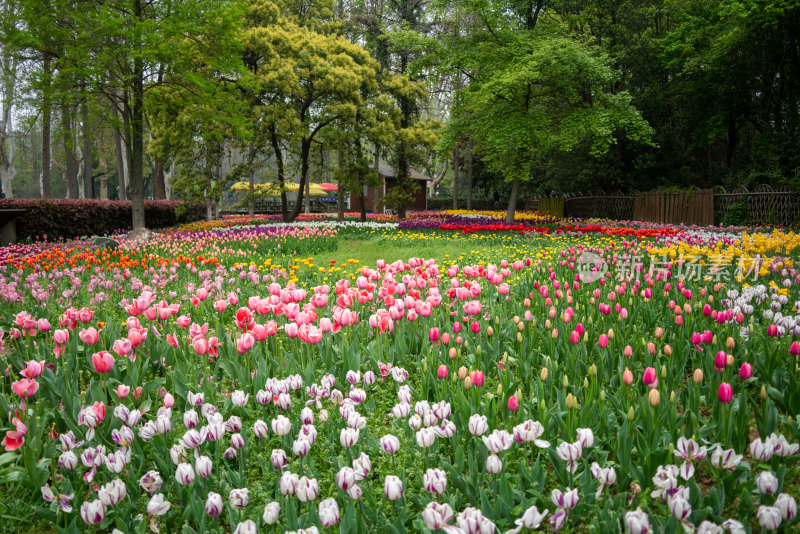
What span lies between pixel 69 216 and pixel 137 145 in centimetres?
308

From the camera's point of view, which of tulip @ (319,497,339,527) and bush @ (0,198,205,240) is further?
bush @ (0,198,205,240)

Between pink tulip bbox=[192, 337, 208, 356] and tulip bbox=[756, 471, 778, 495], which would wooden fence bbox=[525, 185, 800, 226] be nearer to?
tulip bbox=[756, 471, 778, 495]

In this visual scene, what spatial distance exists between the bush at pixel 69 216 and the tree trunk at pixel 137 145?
2.14m

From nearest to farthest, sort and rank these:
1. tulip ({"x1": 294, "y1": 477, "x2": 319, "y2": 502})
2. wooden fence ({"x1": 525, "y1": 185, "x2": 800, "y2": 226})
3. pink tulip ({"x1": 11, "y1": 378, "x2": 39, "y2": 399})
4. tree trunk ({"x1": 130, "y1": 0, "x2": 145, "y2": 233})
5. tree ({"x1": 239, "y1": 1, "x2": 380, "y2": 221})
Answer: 1. tulip ({"x1": 294, "y1": 477, "x2": 319, "y2": 502})
2. pink tulip ({"x1": 11, "y1": 378, "x2": 39, "y2": 399})
3. tree trunk ({"x1": 130, "y1": 0, "x2": 145, "y2": 233})
4. wooden fence ({"x1": 525, "y1": 185, "x2": 800, "y2": 226})
5. tree ({"x1": 239, "y1": 1, "x2": 380, "y2": 221})

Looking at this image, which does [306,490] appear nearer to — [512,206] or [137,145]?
[137,145]

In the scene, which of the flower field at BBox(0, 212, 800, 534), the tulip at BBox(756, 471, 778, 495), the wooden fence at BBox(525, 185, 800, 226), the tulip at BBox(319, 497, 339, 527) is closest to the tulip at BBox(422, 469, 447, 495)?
the flower field at BBox(0, 212, 800, 534)

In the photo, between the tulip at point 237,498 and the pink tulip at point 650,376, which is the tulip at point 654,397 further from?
the tulip at point 237,498

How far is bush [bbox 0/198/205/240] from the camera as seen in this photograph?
558 inches

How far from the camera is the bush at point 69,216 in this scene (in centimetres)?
1418

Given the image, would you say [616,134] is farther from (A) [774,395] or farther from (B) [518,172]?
(A) [774,395]

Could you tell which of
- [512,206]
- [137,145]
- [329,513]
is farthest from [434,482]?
[512,206]

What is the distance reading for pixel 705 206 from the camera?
57.1 feet

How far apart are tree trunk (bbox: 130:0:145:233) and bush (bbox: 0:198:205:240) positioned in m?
2.14

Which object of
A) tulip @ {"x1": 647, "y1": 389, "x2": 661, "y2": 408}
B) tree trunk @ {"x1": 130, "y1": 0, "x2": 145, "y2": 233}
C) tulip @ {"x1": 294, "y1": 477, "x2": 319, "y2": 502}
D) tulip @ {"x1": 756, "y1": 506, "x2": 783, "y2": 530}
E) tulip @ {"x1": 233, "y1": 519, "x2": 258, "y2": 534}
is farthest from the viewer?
tree trunk @ {"x1": 130, "y1": 0, "x2": 145, "y2": 233}
